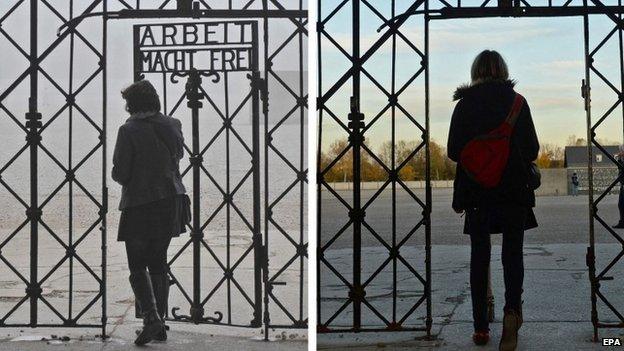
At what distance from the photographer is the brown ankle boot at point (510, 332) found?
356 centimetres

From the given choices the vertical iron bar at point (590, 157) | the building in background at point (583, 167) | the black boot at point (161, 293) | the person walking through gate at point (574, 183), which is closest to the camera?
the vertical iron bar at point (590, 157)

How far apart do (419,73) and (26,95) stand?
1.90 metres

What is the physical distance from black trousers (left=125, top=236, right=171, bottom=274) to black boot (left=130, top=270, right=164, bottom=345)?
38 millimetres

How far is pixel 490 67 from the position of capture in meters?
3.71

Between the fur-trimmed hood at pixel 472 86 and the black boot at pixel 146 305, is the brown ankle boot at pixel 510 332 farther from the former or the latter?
the black boot at pixel 146 305

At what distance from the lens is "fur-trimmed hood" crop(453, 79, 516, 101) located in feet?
12.1

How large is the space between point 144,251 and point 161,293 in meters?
0.26

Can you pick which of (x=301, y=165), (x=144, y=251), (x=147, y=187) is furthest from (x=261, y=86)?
(x=144, y=251)

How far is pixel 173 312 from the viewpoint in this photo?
14.4 feet

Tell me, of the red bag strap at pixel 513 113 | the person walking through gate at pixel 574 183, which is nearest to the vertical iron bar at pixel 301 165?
the red bag strap at pixel 513 113

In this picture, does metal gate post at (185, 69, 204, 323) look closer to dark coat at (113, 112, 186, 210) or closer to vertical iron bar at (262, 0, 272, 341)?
dark coat at (113, 112, 186, 210)

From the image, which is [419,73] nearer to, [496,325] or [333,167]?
[333,167]

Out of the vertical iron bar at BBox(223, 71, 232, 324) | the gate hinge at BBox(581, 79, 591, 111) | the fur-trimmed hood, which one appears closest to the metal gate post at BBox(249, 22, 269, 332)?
the vertical iron bar at BBox(223, 71, 232, 324)

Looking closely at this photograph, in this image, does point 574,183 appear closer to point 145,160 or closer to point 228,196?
point 228,196
